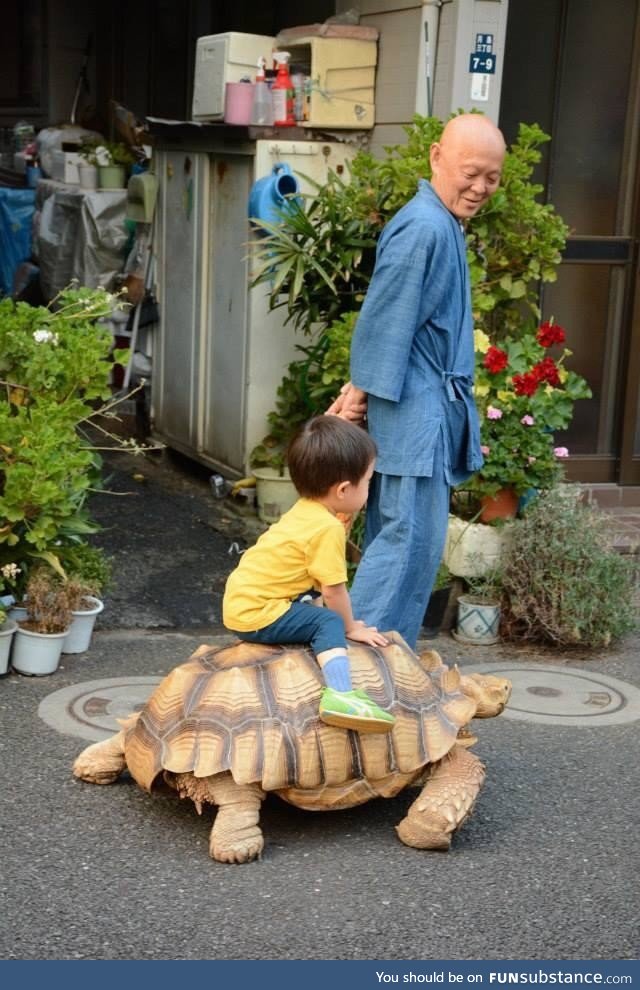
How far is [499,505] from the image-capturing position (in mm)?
6691

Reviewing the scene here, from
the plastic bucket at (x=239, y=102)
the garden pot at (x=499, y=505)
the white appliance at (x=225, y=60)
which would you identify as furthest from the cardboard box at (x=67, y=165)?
the garden pot at (x=499, y=505)

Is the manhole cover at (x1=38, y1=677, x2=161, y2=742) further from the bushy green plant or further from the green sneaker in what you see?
the bushy green plant

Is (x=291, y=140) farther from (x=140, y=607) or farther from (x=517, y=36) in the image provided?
(x=140, y=607)

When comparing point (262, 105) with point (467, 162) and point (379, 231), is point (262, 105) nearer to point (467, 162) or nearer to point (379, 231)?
point (379, 231)

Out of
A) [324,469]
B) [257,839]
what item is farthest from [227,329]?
[257,839]

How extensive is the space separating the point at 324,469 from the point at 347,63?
4.22 meters

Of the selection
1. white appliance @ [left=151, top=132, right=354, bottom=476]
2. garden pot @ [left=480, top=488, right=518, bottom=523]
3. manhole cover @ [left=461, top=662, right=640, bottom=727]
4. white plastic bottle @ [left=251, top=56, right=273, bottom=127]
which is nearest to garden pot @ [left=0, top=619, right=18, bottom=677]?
manhole cover @ [left=461, top=662, right=640, bottom=727]

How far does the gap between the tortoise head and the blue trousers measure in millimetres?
564

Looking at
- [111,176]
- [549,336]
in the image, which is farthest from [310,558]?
[111,176]

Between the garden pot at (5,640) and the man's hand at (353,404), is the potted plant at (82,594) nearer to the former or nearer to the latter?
the garden pot at (5,640)

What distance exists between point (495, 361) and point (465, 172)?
1.78 metres

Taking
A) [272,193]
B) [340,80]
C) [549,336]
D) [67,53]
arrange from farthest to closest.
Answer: [67,53] → [340,80] → [272,193] → [549,336]

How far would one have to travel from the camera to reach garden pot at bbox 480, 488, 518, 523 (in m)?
6.67

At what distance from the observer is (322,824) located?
4.52 meters
